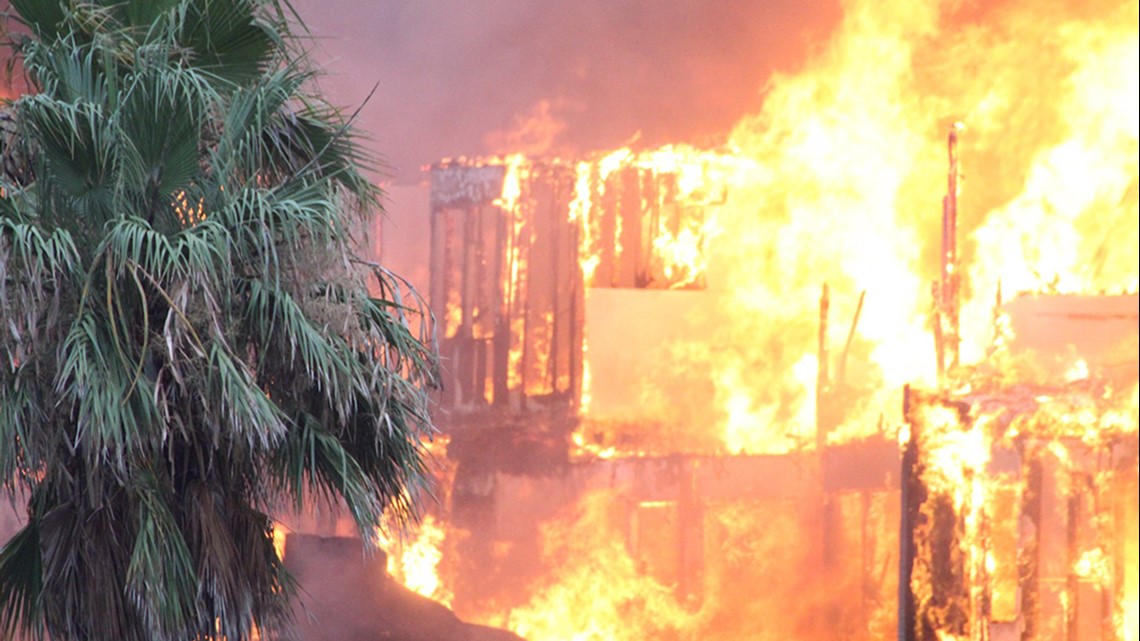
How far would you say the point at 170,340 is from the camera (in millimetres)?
5551

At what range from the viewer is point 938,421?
440 inches

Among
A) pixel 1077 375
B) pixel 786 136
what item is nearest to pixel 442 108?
pixel 786 136

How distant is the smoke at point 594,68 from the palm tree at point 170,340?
1616cm

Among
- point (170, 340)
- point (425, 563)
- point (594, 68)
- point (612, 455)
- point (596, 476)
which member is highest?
point (594, 68)

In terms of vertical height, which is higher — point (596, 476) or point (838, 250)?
point (838, 250)

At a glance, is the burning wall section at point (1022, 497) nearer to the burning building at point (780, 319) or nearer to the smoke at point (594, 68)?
the burning building at point (780, 319)

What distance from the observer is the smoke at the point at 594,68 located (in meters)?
22.7

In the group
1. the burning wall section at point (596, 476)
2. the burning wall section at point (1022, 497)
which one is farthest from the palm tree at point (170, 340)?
the burning wall section at point (596, 476)

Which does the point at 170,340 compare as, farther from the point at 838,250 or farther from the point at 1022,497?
the point at 838,250

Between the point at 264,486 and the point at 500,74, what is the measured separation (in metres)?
17.6

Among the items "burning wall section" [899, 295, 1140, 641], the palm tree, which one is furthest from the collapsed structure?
the palm tree

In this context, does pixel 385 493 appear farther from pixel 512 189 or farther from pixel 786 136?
pixel 786 136

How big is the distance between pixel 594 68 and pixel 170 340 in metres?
18.6

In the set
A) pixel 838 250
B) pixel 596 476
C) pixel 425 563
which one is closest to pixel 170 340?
pixel 425 563
